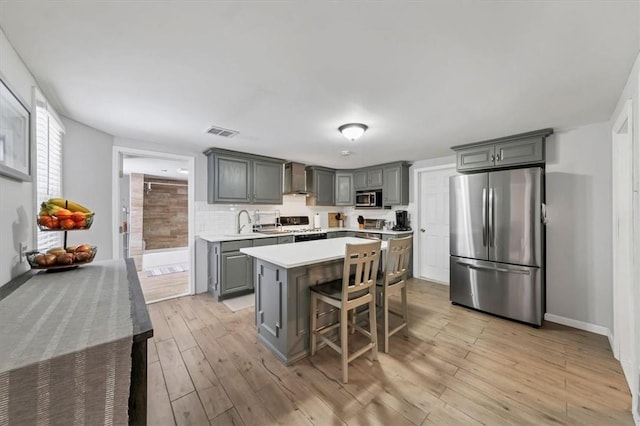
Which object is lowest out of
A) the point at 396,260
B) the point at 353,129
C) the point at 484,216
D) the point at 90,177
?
the point at 396,260

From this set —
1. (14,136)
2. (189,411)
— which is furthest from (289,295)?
(14,136)

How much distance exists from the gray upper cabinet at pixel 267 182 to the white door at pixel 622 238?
4.09 meters

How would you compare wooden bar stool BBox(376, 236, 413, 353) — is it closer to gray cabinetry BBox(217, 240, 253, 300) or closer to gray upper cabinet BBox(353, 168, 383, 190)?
gray cabinetry BBox(217, 240, 253, 300)

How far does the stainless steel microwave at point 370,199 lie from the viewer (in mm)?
5137

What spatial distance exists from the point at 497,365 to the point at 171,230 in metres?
7.90

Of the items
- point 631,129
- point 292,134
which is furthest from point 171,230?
point 631,129

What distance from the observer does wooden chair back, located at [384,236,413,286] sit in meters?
2.31

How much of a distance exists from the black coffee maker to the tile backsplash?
0.13 m

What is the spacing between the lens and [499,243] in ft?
9.93

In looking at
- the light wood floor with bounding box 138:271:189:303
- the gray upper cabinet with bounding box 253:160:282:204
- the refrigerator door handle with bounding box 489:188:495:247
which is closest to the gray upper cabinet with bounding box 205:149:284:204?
the gray upper cabinet with bounding box 253:160:282:204

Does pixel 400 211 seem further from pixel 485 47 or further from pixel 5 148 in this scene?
pixel 5 148

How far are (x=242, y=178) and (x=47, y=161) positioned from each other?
2.25 meters

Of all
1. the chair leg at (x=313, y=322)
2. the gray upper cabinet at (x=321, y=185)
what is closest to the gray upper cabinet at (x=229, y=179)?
the gray upper cabinet at (x=321, y=185)

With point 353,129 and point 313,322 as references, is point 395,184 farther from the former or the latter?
point 313,322
